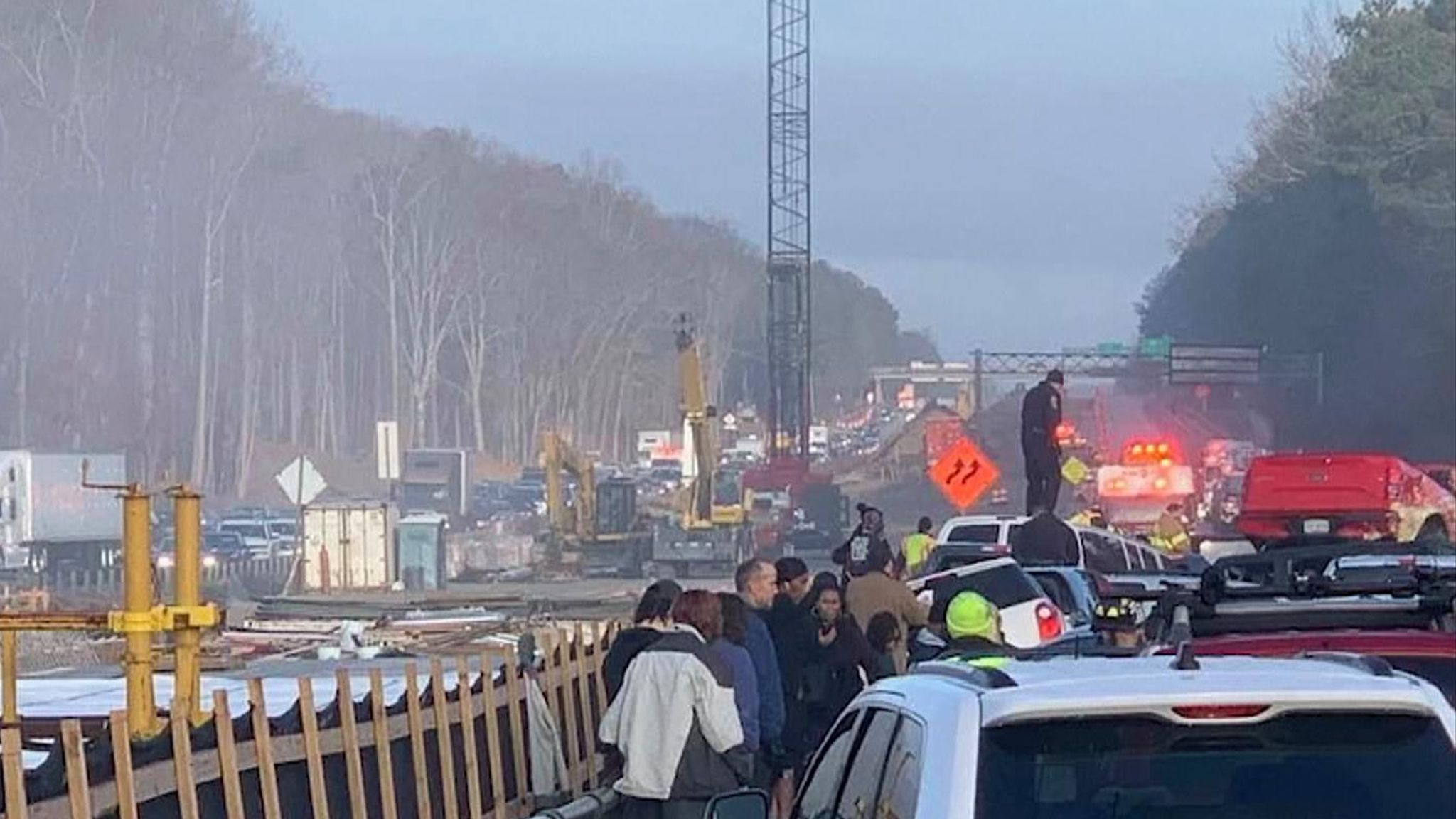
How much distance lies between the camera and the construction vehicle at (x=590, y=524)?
72250mm

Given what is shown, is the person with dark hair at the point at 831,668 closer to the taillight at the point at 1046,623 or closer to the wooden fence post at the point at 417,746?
the wooden fence post at the point at 417,746

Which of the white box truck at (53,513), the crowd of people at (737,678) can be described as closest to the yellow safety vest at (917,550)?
the crowd of people at (737,678)

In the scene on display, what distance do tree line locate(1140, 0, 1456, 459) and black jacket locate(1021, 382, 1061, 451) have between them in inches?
1848

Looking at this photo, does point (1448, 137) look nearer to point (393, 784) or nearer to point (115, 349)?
point (115, 349)

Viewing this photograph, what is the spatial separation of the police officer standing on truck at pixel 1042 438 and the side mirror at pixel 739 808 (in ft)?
84.0

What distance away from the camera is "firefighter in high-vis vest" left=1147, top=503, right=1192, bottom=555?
42.4 metres

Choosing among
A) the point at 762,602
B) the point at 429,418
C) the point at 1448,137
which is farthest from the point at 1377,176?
the point at 762,602

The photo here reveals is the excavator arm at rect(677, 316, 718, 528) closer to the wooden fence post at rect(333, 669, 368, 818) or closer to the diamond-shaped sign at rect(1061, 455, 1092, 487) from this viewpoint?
the diamond-shaped sign at rect(1061, 455, 1092, 487)

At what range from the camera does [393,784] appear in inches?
535

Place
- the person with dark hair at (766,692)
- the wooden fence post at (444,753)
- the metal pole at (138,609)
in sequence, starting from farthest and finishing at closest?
the wooden fence post at (444,753), the person with dark hair at (766,692), the metal pole at (138,609)

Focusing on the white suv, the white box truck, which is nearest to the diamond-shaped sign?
the white box truck

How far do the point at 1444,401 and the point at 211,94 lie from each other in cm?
3770

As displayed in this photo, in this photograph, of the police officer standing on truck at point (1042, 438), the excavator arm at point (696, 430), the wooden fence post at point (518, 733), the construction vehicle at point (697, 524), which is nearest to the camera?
the wooden fence post at point (518, 733)

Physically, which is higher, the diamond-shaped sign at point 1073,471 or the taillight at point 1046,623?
the diamond-shaped sign at point 1073,471
